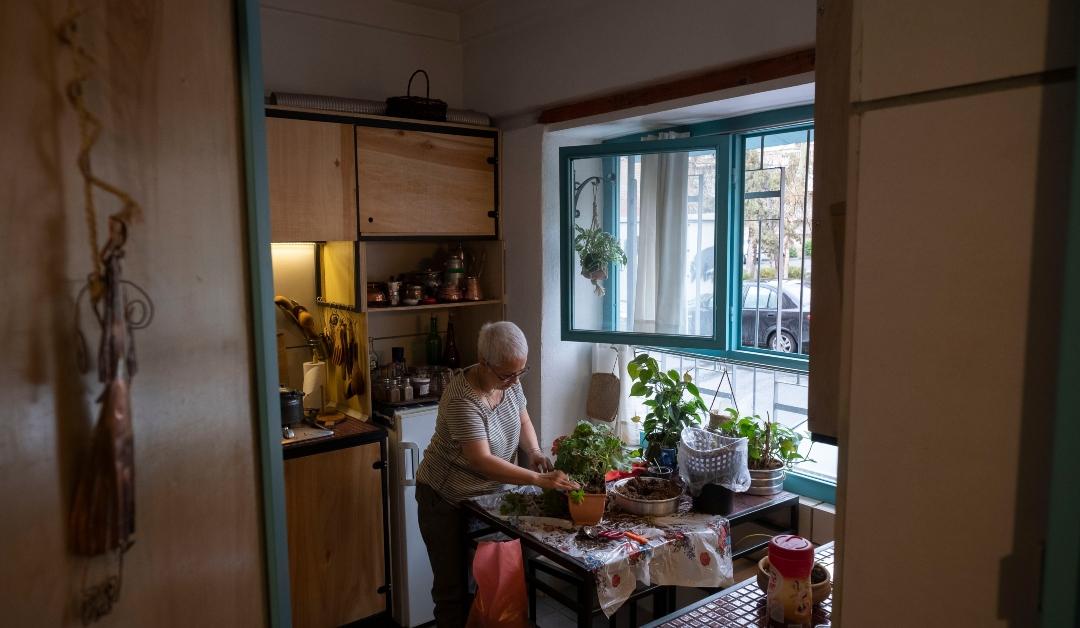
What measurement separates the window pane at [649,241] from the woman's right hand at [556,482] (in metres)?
1.06

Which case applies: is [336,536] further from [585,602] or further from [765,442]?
[765,442]

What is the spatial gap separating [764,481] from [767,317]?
74cm

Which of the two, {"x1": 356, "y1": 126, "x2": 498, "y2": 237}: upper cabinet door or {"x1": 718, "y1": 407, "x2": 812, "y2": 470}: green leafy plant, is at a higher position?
{"x1": 356, "y1": 126, "x2": 498, "y2": 237}: upper cabinet door

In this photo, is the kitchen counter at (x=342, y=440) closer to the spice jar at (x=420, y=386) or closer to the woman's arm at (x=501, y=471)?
the spice jar at (x=420, y=386)

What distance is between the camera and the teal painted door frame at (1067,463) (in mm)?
743

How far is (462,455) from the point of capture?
109 inches

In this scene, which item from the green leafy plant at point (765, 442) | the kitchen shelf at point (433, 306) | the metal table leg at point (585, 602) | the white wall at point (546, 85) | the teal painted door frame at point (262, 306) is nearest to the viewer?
the teal painted door frame at point (262, 306)

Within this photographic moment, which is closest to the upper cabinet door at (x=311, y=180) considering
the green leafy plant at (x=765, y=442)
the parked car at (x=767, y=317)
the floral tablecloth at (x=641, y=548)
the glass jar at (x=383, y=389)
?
the glass jar at (x=383, y=389)

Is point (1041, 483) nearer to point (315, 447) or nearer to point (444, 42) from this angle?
point (315, 447)

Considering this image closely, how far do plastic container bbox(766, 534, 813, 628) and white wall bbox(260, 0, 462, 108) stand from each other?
2918 millimetres

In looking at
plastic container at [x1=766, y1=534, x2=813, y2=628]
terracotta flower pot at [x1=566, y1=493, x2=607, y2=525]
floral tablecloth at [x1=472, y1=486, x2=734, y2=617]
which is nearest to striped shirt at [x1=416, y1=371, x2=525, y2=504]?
floral tablecloth at [x1=472, y1=486, x2=734, y2=617]

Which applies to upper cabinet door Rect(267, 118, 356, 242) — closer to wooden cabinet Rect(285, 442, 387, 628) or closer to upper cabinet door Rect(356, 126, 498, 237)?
upper cabinet door Rect(356, 126, 498, 237)

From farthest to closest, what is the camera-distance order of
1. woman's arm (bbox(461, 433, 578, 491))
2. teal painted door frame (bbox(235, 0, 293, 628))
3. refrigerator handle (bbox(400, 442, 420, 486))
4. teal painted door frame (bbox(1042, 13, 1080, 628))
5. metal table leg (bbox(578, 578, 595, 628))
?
refrigerator handle (bbox(400, 442, 420, 486)) < woman's arm (bbox(461, 433, 578, 491)) < metal table leg (bbox(578, 578, 595, 628)) < teal painted door frame (bbox(235, 0, 293, 628)) < teal painted door frame (bbox(1042, 13, 1080, 628))

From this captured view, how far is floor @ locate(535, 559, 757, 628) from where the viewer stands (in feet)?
10.2
